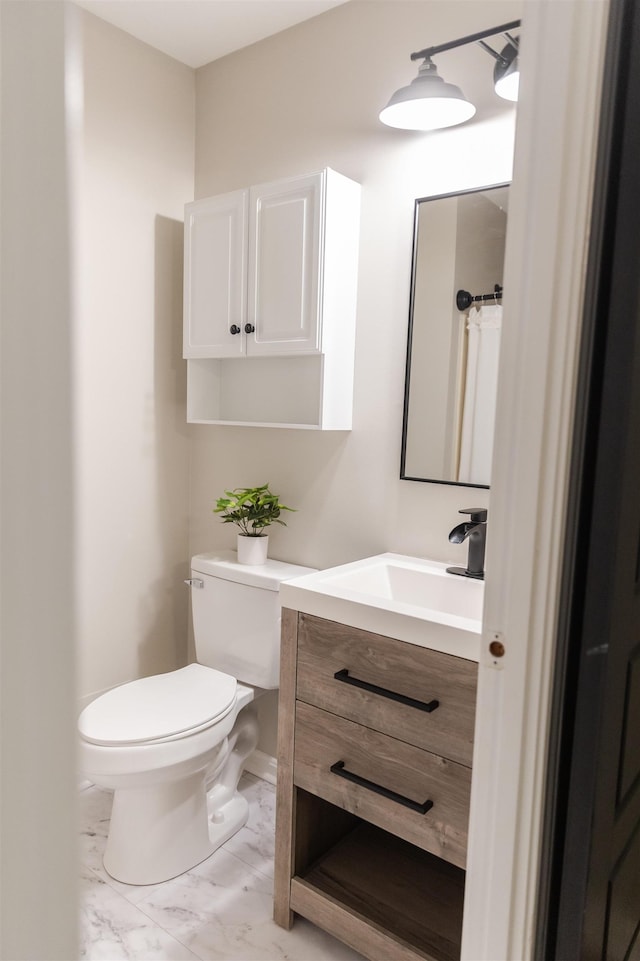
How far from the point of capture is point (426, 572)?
1.80 meters

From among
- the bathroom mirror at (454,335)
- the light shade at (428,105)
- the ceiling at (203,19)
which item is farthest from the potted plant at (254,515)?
the ceiling at (203,19)

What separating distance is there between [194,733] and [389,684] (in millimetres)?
625

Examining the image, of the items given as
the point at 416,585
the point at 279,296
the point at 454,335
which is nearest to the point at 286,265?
the point at 279,296

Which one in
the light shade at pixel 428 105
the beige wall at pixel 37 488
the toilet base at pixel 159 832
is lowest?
the toilet base at pixel 159 832

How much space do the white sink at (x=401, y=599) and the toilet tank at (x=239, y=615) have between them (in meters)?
0.34

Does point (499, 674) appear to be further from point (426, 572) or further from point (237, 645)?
point (237, 645)

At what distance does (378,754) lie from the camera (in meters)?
1.46

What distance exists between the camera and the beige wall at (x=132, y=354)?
2.16 m

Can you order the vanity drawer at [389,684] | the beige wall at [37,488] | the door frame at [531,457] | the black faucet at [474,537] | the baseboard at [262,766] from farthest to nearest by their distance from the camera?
the baseboard at [262,766]
the black faucet at [474,537]
the vanity drawer at [389,684]
the door frame at [531,457]
the beige wall at [37,488]

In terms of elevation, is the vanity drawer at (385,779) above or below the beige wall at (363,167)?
below

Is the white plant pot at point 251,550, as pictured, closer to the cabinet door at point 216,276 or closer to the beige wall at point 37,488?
the cabinet door at point 216,276

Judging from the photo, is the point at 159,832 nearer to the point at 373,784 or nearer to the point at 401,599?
the point at 373,784

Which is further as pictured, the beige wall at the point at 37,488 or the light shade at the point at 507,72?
the light shade at the point at 507,72

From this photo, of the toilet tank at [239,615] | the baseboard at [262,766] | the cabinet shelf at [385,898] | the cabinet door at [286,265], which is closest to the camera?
the cabinet shelf at [385,898]
